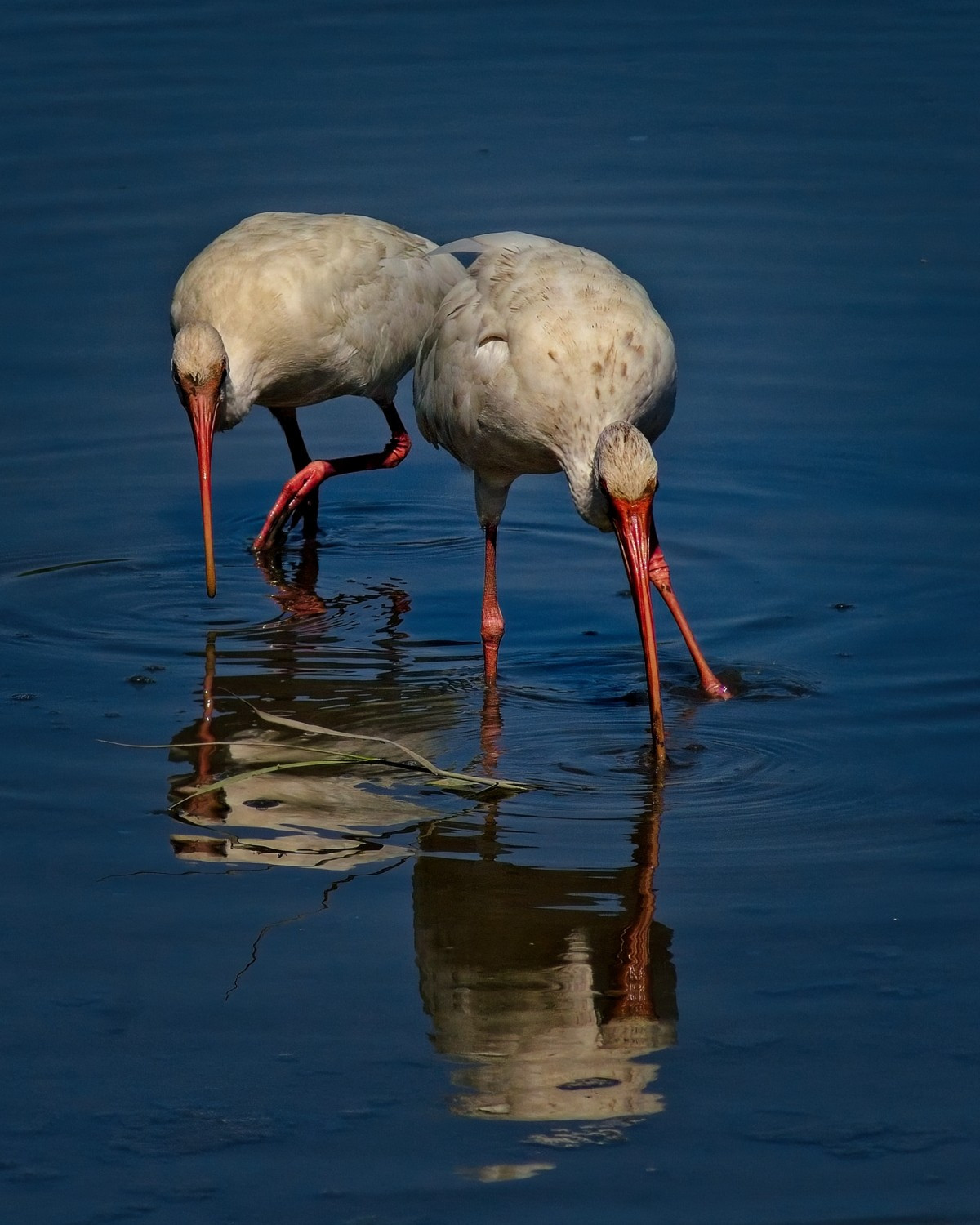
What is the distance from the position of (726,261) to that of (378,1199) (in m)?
9.11

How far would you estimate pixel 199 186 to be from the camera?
13.8 m

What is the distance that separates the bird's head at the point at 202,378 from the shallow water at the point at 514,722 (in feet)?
1.77

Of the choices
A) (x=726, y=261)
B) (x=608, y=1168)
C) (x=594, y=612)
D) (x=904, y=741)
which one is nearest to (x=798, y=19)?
(x=726, y=261)

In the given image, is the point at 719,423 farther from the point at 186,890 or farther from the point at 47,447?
the point at 186,890

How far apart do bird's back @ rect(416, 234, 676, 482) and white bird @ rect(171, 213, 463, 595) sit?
136 cm

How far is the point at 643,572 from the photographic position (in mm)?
6656

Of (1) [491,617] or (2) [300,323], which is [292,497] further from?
(1) [491,617]

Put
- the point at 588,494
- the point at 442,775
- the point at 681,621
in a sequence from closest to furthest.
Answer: the point at 442,775, the point at 588,494, the point at 681,621

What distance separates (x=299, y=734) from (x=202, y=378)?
231 cm

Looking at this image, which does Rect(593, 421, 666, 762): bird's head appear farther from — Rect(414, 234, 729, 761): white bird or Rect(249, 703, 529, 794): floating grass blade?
Rect(249, 703, 529, 794): floating grass blade

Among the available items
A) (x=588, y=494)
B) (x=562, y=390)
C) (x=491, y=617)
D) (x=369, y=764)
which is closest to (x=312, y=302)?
(x=491, y=617)

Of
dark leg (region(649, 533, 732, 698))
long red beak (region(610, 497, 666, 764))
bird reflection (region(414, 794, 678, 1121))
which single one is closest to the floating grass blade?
bird reflection (region(414, 794, 678, 1121))

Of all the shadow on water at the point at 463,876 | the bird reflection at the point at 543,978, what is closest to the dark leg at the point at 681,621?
the shadow on water at the point at 463,876

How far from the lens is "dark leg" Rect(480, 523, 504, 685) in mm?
7727
